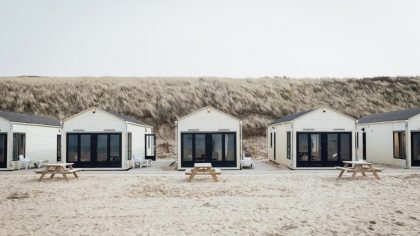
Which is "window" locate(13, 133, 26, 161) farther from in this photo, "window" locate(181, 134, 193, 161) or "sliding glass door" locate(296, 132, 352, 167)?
"sliding glass door" locate(296, 132, 352, 167)

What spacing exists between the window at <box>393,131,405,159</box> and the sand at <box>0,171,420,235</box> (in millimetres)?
4885

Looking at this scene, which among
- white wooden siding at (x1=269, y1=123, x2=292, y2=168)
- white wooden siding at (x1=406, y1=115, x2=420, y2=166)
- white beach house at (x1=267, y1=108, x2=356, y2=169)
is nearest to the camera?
white beach house at (x1=267, y1=108, x2=356, y2=169)

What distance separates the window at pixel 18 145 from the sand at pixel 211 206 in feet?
16.4

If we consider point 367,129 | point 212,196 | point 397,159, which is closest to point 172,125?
point 367,129

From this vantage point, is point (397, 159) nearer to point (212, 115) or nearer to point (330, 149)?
point (330, 149)

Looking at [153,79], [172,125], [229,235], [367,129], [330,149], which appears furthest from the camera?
[153,79]

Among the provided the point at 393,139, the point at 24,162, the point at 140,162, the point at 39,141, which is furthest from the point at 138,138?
the point at 393,139

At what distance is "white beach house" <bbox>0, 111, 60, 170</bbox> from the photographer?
2020cm

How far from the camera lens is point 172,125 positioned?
38.4 m

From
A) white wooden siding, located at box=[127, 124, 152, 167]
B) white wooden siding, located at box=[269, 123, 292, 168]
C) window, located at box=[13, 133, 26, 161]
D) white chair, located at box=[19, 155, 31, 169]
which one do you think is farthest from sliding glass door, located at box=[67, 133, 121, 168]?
white wooden siding, located at box=[269, 123, 292, 168]

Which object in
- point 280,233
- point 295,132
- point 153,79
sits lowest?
point 280,233

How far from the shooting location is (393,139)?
71.7ft

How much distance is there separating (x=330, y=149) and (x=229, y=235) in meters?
13.3

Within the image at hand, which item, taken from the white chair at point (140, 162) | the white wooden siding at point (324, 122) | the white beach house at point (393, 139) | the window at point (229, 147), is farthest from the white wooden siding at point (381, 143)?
the white chair at point (140, 162)
